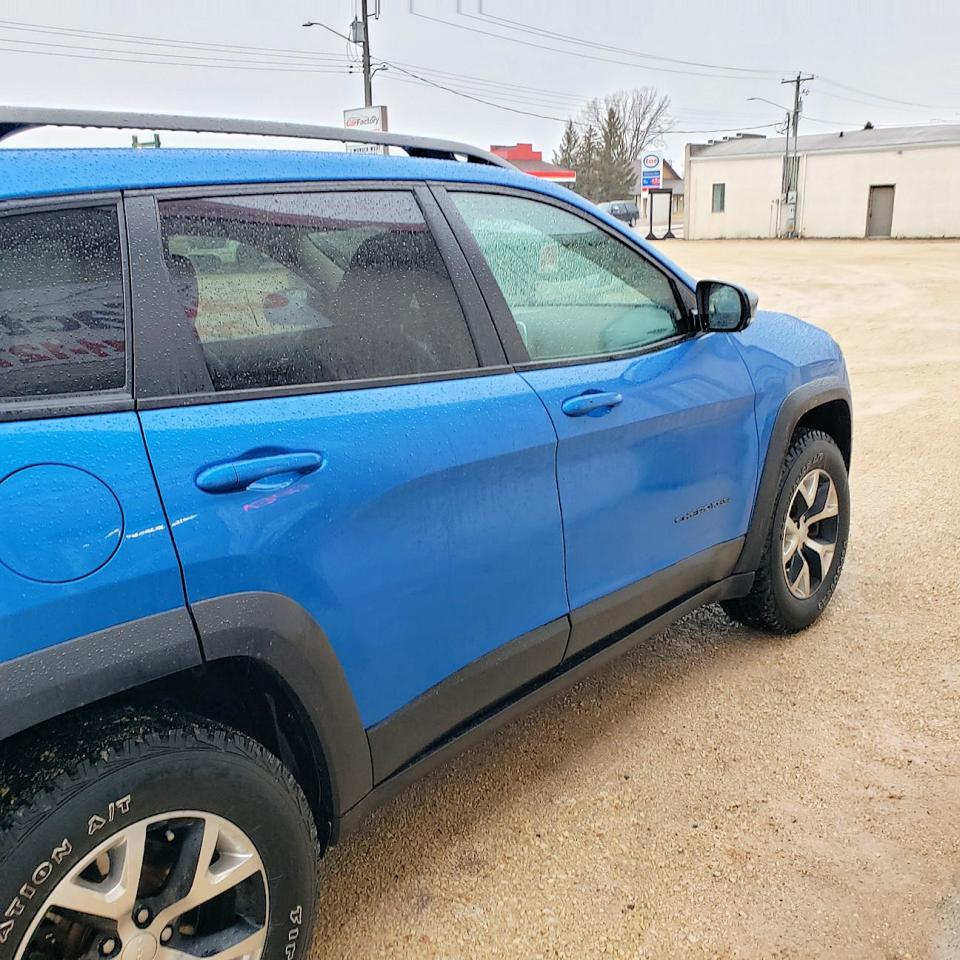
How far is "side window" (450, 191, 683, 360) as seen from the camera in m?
2.44

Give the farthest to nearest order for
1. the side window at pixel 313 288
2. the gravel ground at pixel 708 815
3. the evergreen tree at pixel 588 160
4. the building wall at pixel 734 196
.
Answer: the evergreen tree at pixel 588 160
the building wall at pixel 734 196
the gravel ground at pixel 708 815
the side window at pixel 313 288

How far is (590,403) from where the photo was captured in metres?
2.42

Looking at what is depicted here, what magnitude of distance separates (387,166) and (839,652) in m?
2.50

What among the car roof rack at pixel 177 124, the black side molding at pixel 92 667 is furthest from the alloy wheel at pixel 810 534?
the black side molding at pixel 92 667

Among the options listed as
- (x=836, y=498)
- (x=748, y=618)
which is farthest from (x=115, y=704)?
(x=836, y=498)

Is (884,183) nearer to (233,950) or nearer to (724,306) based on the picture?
(724,306)

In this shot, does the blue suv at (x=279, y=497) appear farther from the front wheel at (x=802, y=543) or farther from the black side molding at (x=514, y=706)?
the front wheel at (x=802, y=543)

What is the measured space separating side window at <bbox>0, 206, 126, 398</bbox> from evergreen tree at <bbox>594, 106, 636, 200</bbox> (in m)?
70.1

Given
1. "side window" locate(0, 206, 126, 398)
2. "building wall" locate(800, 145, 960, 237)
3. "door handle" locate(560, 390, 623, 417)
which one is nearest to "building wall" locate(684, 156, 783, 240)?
"building wall" locate(800, 145, 960, 237)

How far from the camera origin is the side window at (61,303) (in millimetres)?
1574

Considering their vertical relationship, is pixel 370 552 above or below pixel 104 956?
above

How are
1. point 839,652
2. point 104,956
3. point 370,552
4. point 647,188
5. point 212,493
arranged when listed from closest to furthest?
point 104,956, point 212,493, point 370,552, point 839,652, point 647,188

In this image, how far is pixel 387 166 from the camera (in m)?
Answer: 2.24

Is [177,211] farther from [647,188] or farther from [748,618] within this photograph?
[647,188]
